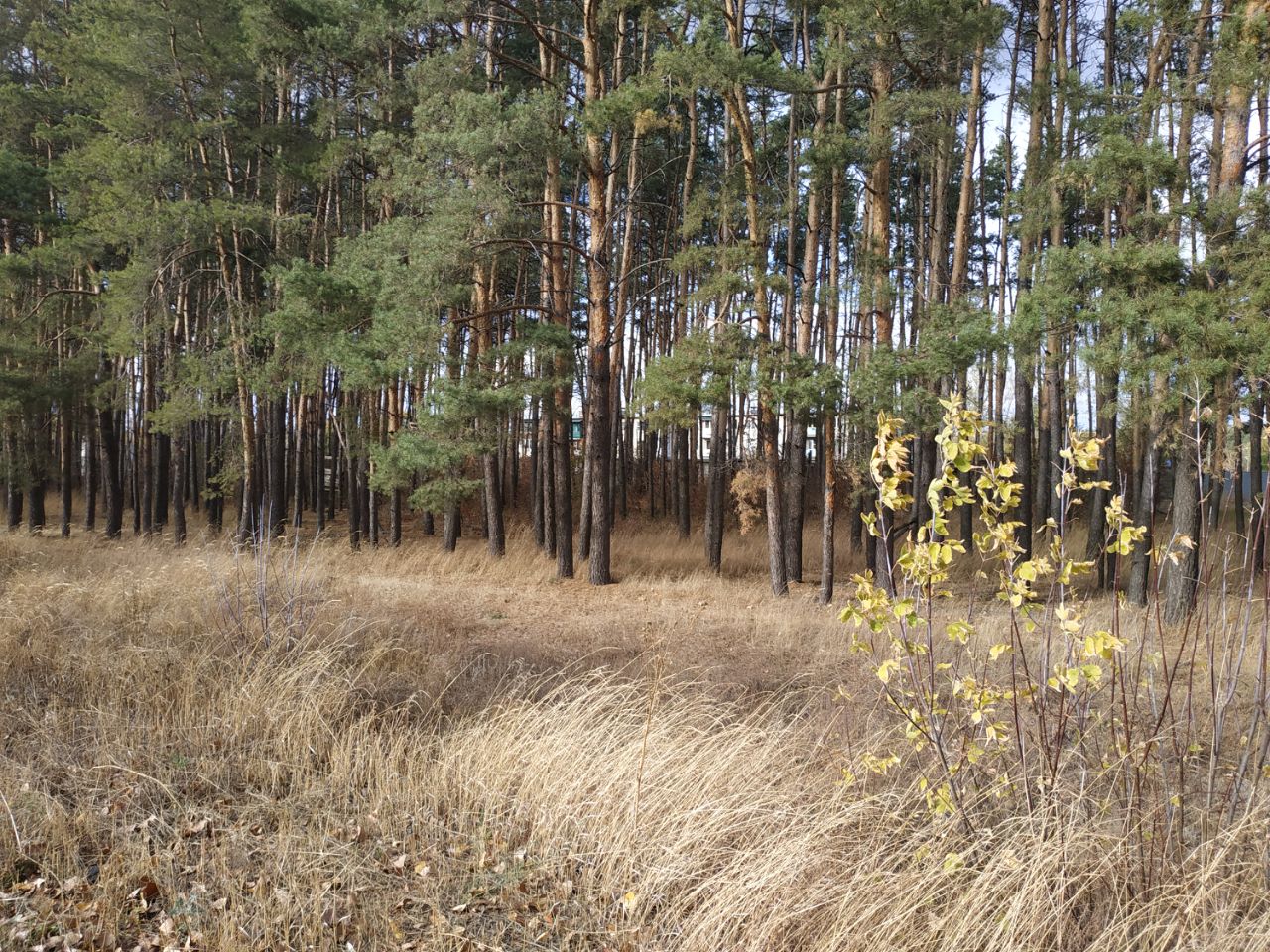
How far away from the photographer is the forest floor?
2.80 m

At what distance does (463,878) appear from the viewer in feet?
11.0

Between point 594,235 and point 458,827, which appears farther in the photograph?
point 594,235

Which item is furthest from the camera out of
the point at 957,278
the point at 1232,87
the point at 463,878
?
the point at 957,278

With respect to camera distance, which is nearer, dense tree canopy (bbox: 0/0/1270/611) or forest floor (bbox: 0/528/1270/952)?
forest floor (bbox: 0/528/1270/952)

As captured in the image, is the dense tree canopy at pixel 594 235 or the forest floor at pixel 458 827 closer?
the forest floor at pixel 458 827

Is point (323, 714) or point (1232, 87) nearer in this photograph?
point (323, 714)

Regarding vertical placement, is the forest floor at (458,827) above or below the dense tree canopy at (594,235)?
below

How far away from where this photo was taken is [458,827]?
3793 millimetres

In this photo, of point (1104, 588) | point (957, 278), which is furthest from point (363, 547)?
point (1104, 588)

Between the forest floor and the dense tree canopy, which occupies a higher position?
the dense tree canopy

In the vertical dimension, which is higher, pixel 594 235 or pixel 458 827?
pixel 594 235

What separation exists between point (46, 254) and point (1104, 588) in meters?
21.5

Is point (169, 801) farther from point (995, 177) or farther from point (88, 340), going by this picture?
point (995, 177)

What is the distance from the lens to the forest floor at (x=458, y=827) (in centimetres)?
280
